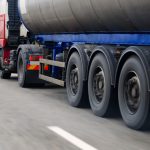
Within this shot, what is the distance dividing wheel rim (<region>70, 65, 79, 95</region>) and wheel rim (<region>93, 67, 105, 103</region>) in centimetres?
91

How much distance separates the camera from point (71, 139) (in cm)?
662

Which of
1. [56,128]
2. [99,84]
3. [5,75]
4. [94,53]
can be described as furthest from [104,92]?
[5,75]

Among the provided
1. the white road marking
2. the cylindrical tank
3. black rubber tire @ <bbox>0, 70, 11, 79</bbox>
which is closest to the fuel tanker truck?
the cylindrical tank

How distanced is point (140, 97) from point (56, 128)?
1.39 m

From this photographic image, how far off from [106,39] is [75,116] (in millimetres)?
1515

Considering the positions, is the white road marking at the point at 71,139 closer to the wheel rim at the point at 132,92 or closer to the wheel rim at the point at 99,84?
the wheel rim at the point at 132,92

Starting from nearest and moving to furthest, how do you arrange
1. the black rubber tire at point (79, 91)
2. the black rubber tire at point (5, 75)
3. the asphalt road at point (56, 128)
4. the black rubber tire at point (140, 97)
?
1. the asphalt road at point (56, 128)
2. the black rubber tire at point (140, 97)
3. the black rubber tire at point (79, 91)
4. the black rubber tire at point (5, 75)

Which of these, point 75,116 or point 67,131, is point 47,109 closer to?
point 75,116

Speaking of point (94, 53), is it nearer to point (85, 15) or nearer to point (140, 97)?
point (85, 15)

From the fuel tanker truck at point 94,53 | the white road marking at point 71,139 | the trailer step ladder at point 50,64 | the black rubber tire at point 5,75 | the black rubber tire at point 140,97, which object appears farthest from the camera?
the black rubber tire at point 5,75

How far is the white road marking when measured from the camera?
6139mm

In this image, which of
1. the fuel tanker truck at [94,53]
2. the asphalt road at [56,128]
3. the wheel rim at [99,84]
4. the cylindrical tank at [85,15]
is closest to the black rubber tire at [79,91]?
the fuel tanker truck at [94,53]

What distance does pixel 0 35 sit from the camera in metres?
16.4

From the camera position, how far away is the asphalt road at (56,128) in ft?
20.7
